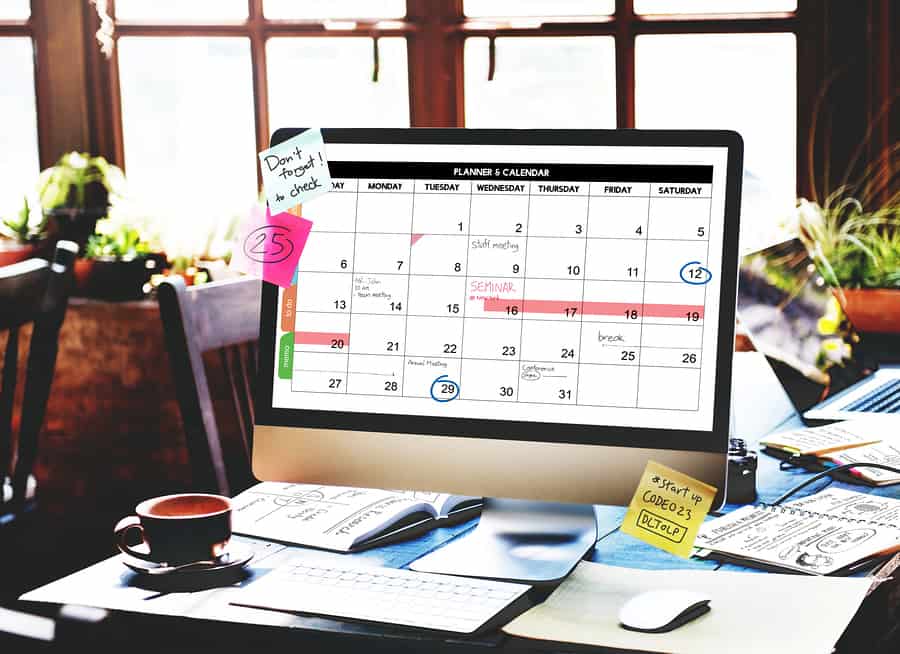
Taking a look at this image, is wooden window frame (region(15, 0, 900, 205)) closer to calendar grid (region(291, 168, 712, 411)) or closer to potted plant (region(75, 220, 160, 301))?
potted plant (region(75, 220, 160, 301))

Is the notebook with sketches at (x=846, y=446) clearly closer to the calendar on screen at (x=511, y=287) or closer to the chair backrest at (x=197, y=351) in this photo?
the calendar on screen at (x=511, y=287)

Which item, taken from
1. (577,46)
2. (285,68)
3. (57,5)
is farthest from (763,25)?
(57,5)

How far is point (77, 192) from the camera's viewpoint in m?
3.07

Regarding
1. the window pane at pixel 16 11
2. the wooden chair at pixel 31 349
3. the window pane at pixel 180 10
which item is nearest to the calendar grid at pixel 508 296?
the wooden chair at pixel 31 349

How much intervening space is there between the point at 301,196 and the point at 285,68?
194cm

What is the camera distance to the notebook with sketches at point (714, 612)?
938mm

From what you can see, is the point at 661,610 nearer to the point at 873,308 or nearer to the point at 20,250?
the point at 873,308

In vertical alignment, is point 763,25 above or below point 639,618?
above

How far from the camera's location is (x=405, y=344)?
118 centimetres

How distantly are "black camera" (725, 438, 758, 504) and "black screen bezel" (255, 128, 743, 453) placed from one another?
0.26 metres

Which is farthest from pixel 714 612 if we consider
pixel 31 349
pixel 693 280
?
pixel 31 349

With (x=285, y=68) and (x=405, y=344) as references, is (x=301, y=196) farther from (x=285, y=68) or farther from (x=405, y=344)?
(x=285, y=68)

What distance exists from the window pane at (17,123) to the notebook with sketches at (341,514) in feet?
6.82

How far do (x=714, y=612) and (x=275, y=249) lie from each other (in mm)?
567
